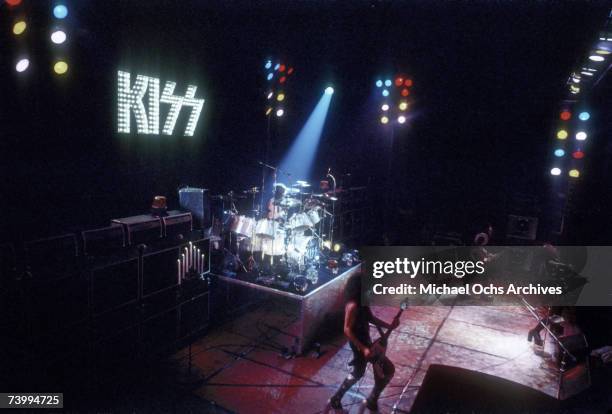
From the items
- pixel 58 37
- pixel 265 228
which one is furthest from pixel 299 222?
pixel 58 37

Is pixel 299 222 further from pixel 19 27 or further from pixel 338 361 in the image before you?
pixel 19 27

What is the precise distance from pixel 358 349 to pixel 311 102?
8.56m

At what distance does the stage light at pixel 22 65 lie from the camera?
478cm

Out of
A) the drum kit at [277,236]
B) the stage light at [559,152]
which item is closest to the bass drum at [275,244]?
the drum kit at [277,236]

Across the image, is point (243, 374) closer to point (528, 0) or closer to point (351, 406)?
point (351, 406)

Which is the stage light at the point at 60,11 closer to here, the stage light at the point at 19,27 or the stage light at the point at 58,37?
the stage light at the point at 58,37

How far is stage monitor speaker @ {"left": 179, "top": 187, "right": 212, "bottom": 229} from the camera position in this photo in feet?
23.3

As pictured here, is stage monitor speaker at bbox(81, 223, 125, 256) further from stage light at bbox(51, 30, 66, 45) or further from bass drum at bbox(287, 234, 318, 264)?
bass drum at bbox(287, 234, 318, 264)

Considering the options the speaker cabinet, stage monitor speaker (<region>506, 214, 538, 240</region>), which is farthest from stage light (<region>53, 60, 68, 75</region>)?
stage monitor speaker (<region>506, 214, 538, 240</region>)

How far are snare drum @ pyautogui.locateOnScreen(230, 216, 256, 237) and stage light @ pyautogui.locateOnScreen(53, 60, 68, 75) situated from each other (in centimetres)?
377

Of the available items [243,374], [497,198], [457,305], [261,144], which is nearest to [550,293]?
[457,305]

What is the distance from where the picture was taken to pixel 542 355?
716 centimetres

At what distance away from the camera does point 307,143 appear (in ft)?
40.6

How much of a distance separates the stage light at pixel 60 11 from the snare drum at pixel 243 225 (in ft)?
14.0
